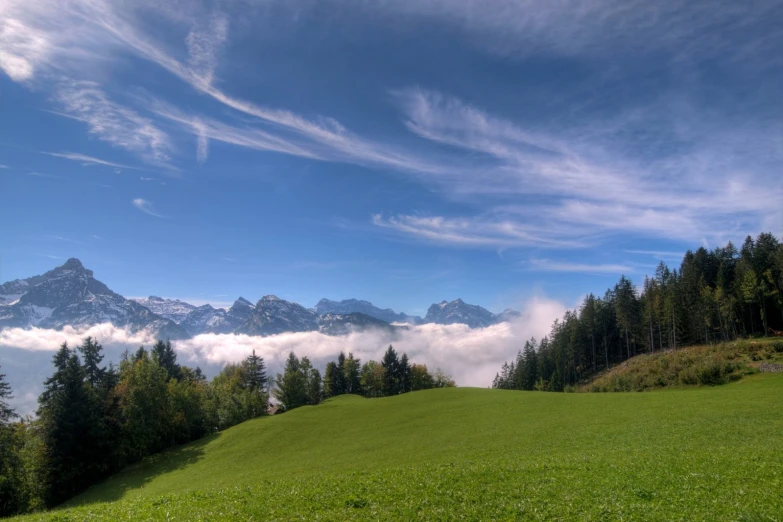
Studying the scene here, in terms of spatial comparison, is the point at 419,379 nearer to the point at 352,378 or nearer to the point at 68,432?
the point at 352,378

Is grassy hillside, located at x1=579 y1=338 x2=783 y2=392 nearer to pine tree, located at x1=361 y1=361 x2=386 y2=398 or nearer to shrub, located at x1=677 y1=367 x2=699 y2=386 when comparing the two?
shrub, located at x1=677 y1=367 x2=699 y2=386

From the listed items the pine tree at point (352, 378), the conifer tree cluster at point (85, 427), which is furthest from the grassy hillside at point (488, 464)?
the pine tree at point (352, 378)

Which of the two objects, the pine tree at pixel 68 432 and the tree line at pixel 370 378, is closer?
the pine tree at pixel 68 432

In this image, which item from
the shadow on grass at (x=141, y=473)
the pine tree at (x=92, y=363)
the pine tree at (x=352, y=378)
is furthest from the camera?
the pine tree at (x=352, y=378)

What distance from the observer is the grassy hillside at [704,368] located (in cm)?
5509

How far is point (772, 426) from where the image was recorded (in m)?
27.8

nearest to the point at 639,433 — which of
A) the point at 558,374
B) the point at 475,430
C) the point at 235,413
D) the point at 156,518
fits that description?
the point at 475,430

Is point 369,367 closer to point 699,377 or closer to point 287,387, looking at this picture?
point 287,387

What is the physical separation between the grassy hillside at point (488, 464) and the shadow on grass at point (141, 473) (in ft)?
0.98

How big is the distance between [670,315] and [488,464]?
9375cm

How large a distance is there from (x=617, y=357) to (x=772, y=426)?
95152mm

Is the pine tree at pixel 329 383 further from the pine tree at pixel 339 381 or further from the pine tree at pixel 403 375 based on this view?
the pine tree at pixel 403 375

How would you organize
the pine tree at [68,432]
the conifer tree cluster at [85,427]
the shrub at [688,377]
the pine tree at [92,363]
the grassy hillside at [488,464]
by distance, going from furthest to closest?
the pine tree at [92,363] < the shrub at [688,377] < the pine tree at [68,432] < the conifer tree cluster at [85,427] < the grassy hillside at [488,464]

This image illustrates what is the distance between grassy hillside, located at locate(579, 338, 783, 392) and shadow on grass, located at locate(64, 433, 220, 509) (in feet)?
237
